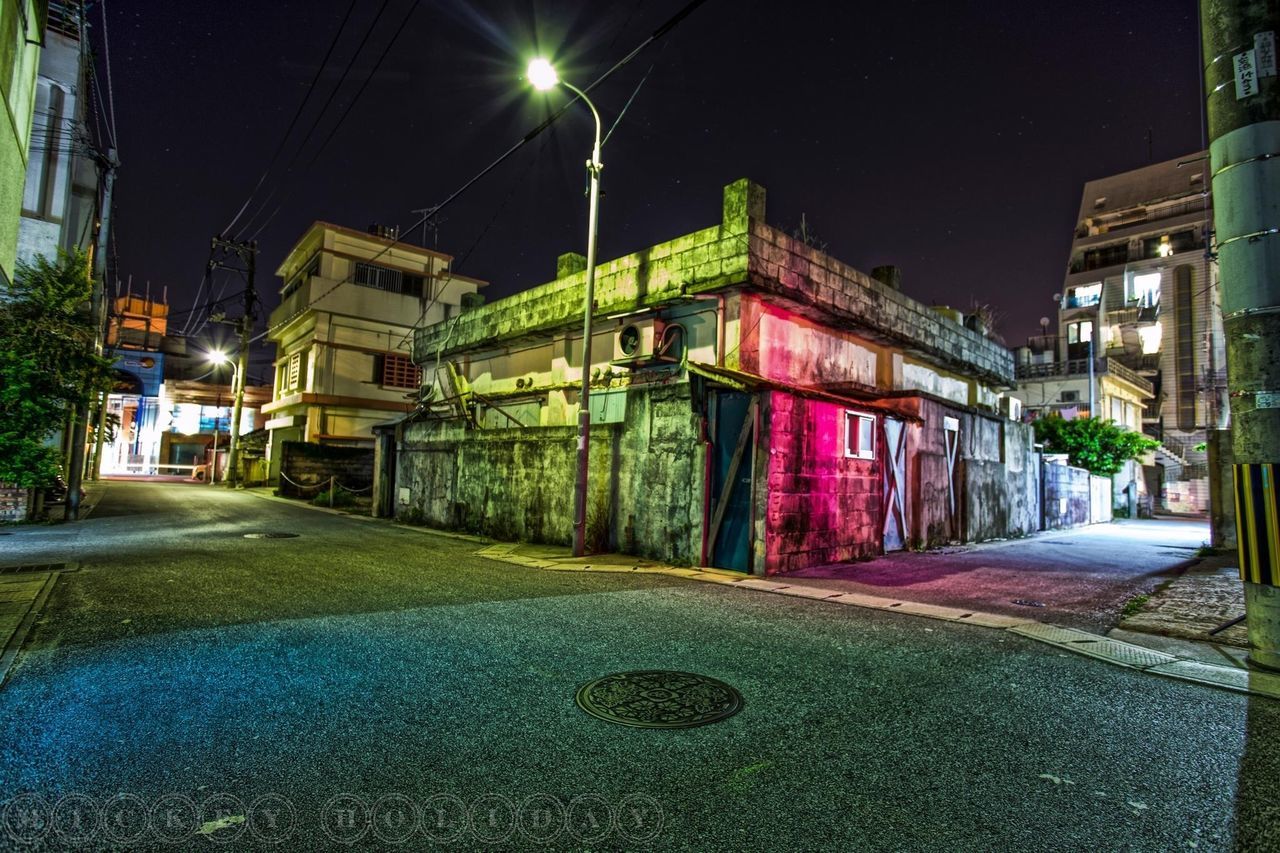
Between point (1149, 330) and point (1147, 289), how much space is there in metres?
4.17

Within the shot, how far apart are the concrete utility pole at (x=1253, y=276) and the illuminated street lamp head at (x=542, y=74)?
32.0 feet

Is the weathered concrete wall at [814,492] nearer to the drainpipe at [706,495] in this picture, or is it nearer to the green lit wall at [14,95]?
the drainpipe at [706,495]

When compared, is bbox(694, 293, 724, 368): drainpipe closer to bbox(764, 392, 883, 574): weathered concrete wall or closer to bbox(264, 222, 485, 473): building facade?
bbox(764, 392, 883, 574): weathered concrete wall

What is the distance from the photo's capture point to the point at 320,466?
95.3 ft

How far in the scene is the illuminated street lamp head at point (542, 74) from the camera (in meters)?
11.5

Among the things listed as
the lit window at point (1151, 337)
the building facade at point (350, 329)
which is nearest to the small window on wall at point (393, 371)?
the building facade at point (350, 329)

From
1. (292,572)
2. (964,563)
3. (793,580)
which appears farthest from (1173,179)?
(292,572)

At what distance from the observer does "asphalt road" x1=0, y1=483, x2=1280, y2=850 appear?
2.68 metres

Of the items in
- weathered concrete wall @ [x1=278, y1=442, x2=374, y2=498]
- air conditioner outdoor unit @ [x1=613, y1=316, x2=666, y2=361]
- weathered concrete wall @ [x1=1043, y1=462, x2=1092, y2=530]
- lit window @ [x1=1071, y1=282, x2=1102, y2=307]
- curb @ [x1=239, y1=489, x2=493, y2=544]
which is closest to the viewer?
air conditioner outdoor unit @ [x1=613, y1=316, x2=666, y2=361]

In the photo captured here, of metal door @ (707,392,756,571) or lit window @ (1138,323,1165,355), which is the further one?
lit window @ (1138,323,1165,355)

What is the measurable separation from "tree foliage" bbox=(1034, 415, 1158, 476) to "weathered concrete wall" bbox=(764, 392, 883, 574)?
25338 mm

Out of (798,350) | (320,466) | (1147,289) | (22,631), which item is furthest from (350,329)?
(1147,289)

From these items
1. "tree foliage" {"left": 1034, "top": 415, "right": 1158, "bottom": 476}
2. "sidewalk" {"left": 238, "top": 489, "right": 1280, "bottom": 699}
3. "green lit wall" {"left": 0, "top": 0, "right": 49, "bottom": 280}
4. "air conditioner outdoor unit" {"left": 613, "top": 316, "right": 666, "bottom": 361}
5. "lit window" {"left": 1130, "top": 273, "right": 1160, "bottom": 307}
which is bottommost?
"sidewalk" {"left": 238, "top": 489, "right": 1280, "bottom": 699}

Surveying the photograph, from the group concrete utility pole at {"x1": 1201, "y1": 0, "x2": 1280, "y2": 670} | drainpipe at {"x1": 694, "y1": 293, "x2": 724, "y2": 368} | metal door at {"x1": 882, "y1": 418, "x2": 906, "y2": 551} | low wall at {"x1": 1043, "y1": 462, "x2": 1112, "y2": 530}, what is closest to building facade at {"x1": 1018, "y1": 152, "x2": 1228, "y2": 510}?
low wall at {"x1": 1043, "y1": 462, "x2": 1112, "y2": 530}
